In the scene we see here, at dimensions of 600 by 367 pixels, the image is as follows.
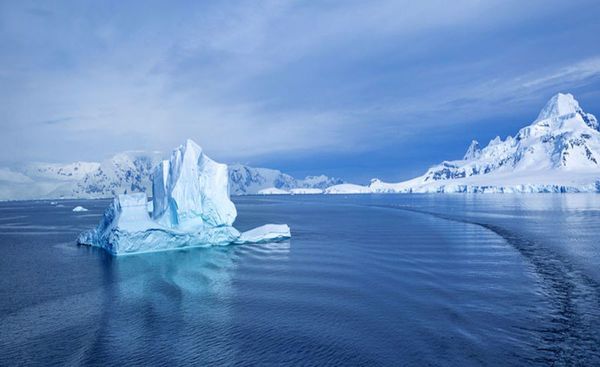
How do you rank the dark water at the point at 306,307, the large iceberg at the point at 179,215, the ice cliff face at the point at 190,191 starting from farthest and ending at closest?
the ice cliff face at the point at 190,191, the large iceberg at the point at 179,215, the dark water at the point at 306,307

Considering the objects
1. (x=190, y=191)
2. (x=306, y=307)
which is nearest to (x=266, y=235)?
(x=190, y=191)

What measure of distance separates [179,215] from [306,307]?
2274 cm

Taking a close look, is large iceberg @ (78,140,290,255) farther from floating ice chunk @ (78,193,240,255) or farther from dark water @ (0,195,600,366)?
dark water @ (0,195,600,366)

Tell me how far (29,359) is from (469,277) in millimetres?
22822

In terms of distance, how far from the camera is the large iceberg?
3359cm

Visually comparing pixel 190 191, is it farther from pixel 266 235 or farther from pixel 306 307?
pixel 306 307

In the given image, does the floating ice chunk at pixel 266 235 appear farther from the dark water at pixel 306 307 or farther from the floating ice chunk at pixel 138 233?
the dark water at pixel 306 307

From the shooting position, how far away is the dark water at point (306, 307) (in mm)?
13695

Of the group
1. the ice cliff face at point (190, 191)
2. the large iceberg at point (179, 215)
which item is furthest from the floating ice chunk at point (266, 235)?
the ice cliff face at point (190, 191)

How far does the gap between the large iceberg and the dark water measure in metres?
2.10

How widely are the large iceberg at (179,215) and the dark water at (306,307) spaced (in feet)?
6.88

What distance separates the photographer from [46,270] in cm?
2756

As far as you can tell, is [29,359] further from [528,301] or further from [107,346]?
[528,301]

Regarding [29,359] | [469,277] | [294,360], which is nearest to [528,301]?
[469,277]
